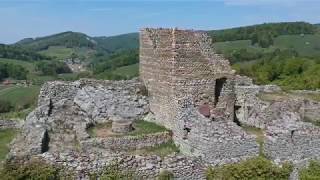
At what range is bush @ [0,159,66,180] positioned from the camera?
48.0ft

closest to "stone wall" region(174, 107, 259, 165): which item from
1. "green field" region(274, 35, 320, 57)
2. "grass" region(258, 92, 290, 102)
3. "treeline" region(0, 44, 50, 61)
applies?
"grass" region(258, 92, 290, 102)

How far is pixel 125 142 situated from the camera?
2017 centimetres

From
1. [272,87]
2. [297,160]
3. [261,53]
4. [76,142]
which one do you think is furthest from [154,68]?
[261,53]

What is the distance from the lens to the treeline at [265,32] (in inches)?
5485

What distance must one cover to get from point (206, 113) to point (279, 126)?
10.9 ft

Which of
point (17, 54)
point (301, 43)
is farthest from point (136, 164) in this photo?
point (17, 54)

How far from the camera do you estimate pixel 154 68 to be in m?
23.6

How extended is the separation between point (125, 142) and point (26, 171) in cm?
596

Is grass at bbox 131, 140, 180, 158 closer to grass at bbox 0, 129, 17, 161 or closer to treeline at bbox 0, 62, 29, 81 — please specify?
grass at bbox 0, 129, 17, 161

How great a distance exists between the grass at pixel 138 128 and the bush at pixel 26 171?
20.1 feet

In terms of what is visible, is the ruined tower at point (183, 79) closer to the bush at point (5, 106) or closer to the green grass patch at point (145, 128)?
the green grass patch at point (145, 128)

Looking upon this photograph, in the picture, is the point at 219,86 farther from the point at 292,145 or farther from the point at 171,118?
the point at 292,145

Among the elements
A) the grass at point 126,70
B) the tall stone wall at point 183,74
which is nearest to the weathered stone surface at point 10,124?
the tall stone wall at point 183,74

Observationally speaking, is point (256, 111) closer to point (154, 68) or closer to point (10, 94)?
point (154, 68)
